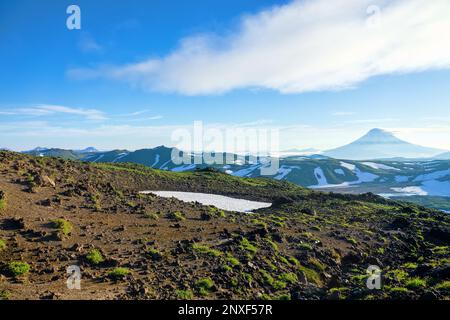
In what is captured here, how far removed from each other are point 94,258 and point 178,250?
584 cm

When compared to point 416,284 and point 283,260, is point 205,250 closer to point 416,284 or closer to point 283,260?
point 283,260

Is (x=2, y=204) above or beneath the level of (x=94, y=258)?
above

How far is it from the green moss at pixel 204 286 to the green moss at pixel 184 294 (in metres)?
0.68

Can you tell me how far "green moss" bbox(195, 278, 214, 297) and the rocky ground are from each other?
7cm

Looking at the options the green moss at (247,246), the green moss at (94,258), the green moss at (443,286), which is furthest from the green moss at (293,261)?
the green moss at (94,258)

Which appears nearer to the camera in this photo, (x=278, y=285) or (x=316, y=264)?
(x=278, y=285)

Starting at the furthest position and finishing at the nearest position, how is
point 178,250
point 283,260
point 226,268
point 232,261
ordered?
point 283,260 < point 178,250 < point 232,261 < point 226,268

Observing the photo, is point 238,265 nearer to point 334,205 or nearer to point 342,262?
point 342,262

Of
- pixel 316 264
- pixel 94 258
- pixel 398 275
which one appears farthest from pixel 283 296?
pixel 94 258

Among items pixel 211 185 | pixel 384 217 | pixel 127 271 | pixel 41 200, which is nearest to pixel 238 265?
→ pixel 127 271

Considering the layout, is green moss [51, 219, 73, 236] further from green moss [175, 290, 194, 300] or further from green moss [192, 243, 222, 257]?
green moss [175, 290, 194, 300]

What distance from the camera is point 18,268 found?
18.3 meters

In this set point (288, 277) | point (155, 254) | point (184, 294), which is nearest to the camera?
point (184, 294)
